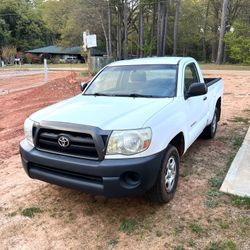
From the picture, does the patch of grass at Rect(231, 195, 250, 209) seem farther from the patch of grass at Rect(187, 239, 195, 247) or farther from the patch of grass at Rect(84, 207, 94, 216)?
the patch of grass at Rect(84, 207, 94, 216)

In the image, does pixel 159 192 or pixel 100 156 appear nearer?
pixel 100 156

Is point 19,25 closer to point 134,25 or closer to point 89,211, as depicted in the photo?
point 134,25

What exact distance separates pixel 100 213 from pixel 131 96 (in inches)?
61.9

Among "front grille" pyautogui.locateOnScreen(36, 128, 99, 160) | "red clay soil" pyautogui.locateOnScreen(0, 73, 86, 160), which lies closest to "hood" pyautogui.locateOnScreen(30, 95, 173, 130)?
"front grille" pyautogui.locateOnScreen(36, 128, 99, 160)

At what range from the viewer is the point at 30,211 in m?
3.52

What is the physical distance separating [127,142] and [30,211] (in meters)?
1.52

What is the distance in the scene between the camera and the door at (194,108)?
13.5ft

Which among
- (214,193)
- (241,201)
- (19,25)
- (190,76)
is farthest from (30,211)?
(19,25)

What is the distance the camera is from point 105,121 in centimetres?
309

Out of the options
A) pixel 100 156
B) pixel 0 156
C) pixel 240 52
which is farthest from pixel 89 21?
pixel 100 156

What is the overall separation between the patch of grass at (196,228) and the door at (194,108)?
4.30 ft

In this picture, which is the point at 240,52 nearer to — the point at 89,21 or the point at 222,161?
the point at 89,21

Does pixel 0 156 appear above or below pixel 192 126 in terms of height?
below

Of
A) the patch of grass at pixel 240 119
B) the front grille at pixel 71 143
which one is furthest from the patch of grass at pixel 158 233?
the patch of grass at pixel 240 119
